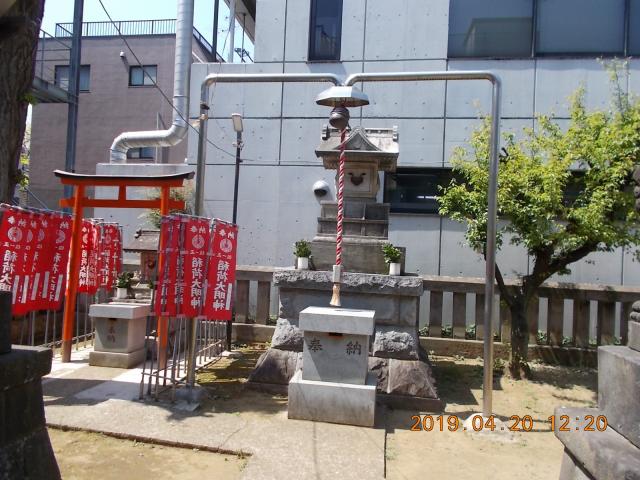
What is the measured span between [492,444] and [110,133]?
17.8 metres

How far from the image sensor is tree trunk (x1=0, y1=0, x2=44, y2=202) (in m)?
5.09

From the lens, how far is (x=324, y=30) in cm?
1152

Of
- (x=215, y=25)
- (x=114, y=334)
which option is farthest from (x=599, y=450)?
(x=215, y=25)

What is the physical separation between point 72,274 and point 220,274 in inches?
104

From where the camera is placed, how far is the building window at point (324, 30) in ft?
37.6

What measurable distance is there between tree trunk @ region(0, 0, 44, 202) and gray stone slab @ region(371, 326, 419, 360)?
4753 millimetres

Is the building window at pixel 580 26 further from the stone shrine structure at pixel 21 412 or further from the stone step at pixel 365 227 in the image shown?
the stone shrine structure at pixel 21 412

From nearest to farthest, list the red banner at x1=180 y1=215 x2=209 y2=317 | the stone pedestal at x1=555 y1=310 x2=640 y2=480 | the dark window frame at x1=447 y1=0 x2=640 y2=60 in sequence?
the stone pedestal at x1=555 y1=310 x2=640 y2=480 < the red banner at x1=180 y1=215 x2=209 y2=317 < the dark window frame at x1=447 y1=0 x2=640 y2=60

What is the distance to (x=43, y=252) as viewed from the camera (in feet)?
22.0

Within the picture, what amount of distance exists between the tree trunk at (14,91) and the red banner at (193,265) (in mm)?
1883

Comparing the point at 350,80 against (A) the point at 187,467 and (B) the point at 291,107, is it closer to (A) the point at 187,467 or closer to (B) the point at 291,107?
(A) the point at 187,467

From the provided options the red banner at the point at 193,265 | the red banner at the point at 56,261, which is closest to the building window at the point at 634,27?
the red banner at the point at 193,265
